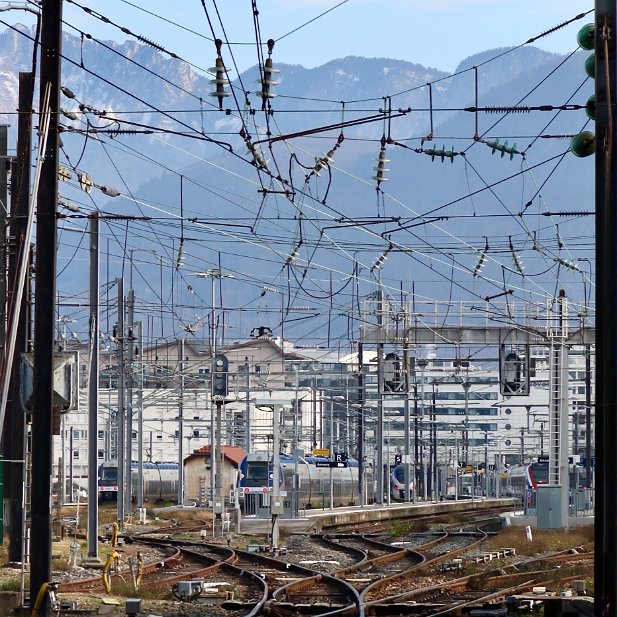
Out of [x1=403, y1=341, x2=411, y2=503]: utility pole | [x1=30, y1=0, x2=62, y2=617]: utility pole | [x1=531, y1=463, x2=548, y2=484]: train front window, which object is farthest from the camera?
[x1=531, y1=463, x2=548, y2=484]: train front window

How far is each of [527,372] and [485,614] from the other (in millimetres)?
30268

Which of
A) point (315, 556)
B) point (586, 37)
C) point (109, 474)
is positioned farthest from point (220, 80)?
point (109, 474)

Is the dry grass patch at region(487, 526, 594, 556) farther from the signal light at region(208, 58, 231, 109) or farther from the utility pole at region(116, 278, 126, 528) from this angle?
the signal light at region(208, 58, 231, 109)

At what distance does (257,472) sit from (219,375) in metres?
16.6

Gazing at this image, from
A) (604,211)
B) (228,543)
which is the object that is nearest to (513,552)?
(228,543)

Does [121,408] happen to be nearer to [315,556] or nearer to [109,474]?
[315,556]

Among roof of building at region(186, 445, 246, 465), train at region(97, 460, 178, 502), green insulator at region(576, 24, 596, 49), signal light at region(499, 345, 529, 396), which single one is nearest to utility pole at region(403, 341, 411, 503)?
signal light at region(499, 345, 529, 396)

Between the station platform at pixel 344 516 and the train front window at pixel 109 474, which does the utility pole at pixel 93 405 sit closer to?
the station platform at pixel 344 516

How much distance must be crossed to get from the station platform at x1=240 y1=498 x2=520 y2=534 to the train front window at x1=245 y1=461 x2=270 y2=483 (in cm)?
362

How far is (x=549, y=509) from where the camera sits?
36.8m

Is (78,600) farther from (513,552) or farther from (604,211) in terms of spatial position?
(513,552)

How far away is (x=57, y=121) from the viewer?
17.0 meters

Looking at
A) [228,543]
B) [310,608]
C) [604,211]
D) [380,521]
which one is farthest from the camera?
[380,521]

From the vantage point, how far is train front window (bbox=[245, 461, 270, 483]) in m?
59.2
